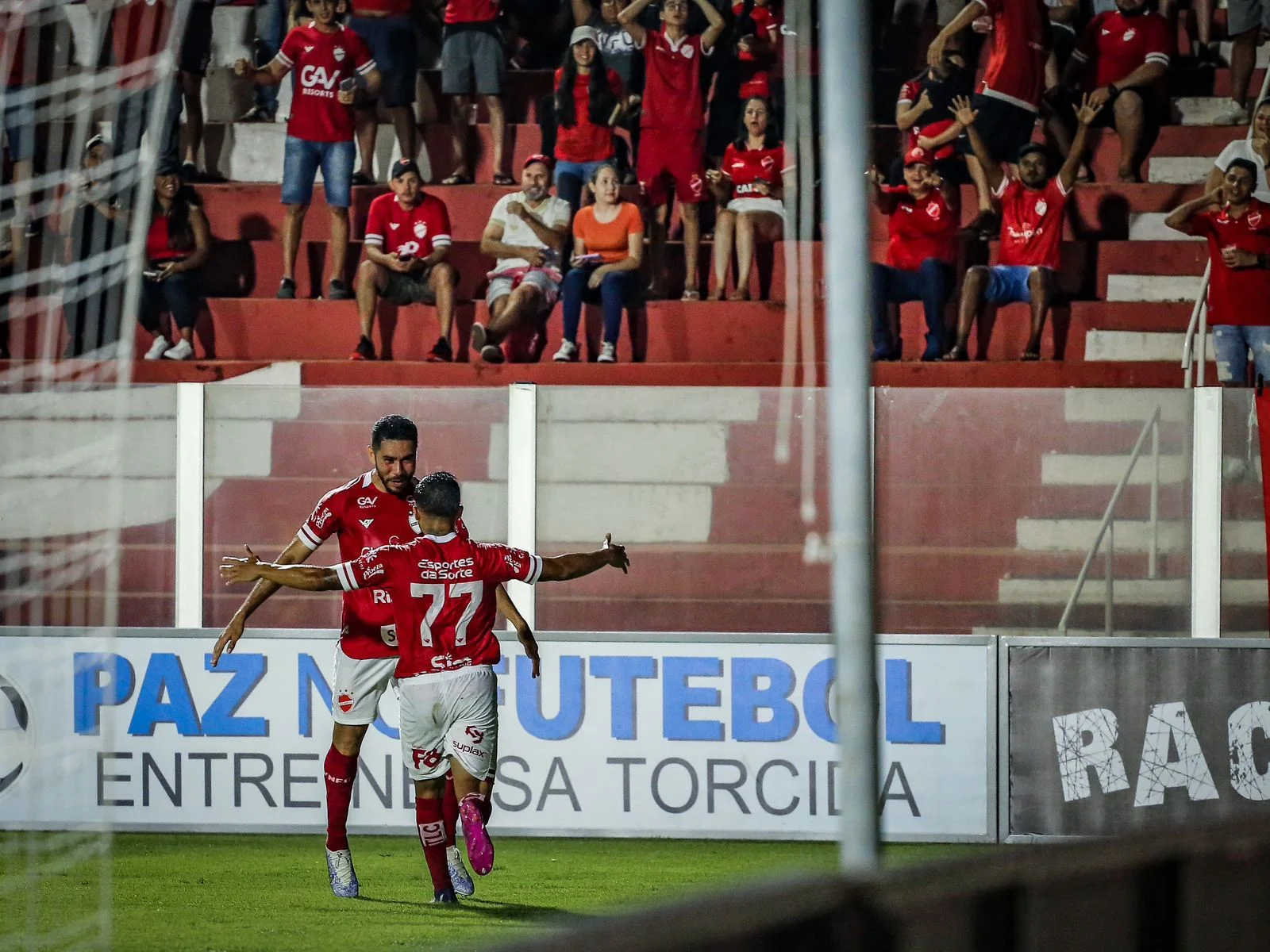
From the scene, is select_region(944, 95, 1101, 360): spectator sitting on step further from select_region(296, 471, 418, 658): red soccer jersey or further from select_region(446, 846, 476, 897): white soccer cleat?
select_region(446, 846, 476, 897): white soccer cleat

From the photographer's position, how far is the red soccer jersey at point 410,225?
10.2 meters

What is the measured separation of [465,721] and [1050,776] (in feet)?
8.91

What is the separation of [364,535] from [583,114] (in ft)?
15.7

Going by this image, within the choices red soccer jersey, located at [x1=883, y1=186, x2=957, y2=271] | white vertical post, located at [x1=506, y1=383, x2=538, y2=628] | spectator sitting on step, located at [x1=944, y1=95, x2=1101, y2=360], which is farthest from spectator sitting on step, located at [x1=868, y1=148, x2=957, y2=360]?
white vertical post, located at [x1=506, y1=383, x2=538, y2=628]

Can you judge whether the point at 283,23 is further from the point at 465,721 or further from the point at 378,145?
the point at 465,721

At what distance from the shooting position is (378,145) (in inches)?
458

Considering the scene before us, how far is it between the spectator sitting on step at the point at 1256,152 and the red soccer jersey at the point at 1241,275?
1.46 feet

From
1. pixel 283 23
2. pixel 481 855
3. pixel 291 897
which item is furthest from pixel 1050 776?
pixel 283 23

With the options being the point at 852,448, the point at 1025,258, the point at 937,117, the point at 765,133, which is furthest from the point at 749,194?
the point at 852,448

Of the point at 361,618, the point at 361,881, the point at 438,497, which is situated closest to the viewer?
the point at 438,497

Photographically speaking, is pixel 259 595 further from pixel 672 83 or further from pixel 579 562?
pixel 672 83

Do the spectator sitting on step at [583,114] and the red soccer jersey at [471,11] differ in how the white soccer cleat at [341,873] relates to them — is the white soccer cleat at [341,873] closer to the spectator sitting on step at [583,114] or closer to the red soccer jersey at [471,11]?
the spectator sitting on step at [583,114]

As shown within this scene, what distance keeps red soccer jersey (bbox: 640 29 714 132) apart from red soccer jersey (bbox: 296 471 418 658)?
4.80 m

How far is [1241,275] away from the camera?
371 inches
